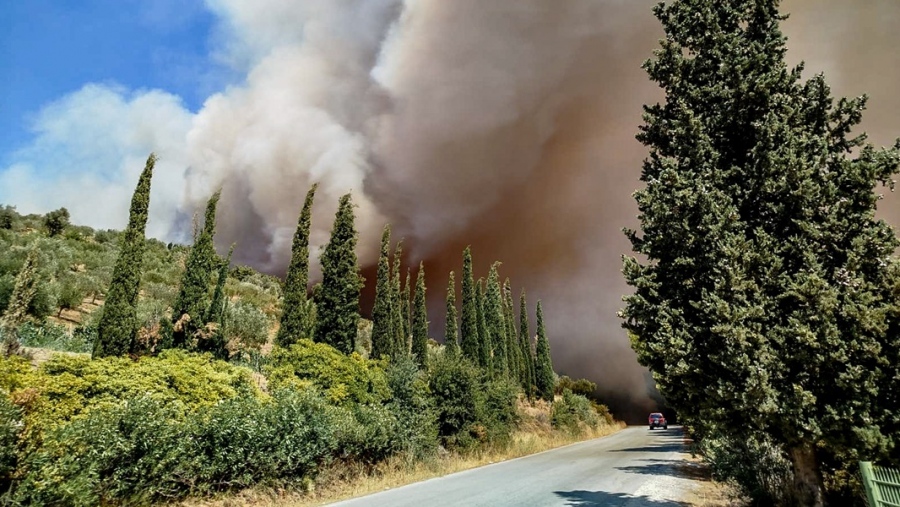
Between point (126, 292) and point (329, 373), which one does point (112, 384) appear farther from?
point (126, 292)

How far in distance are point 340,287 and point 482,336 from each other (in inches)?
927

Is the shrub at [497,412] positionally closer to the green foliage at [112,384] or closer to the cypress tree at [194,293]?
the green foliage at [112,384]

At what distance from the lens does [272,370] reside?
15867 millimetres

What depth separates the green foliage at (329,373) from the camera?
15.8 meters

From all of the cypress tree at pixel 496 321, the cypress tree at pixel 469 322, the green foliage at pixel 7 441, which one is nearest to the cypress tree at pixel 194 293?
the green foliage at pixel 7 441

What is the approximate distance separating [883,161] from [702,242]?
9.16ft

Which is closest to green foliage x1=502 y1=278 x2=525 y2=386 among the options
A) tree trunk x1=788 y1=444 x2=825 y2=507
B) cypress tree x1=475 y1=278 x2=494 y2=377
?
cypress tree x1=475 y1=278 x2=494 y2=377

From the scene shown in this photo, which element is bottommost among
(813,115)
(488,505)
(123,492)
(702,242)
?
(488,505)

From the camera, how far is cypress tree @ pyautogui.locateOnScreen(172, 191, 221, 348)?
915 inches

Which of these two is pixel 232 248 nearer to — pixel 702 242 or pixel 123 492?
pixel 123 492

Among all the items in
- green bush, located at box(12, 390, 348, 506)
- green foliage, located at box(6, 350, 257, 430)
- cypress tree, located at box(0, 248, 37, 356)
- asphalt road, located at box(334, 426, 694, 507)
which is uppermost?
cypress tree, located at box(0, 248, 37, 356)

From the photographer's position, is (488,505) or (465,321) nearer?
(488,505)

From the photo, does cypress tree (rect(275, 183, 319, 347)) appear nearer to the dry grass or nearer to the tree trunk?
the dry grass

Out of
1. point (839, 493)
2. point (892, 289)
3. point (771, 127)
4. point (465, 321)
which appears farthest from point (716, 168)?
point (465, 321)
